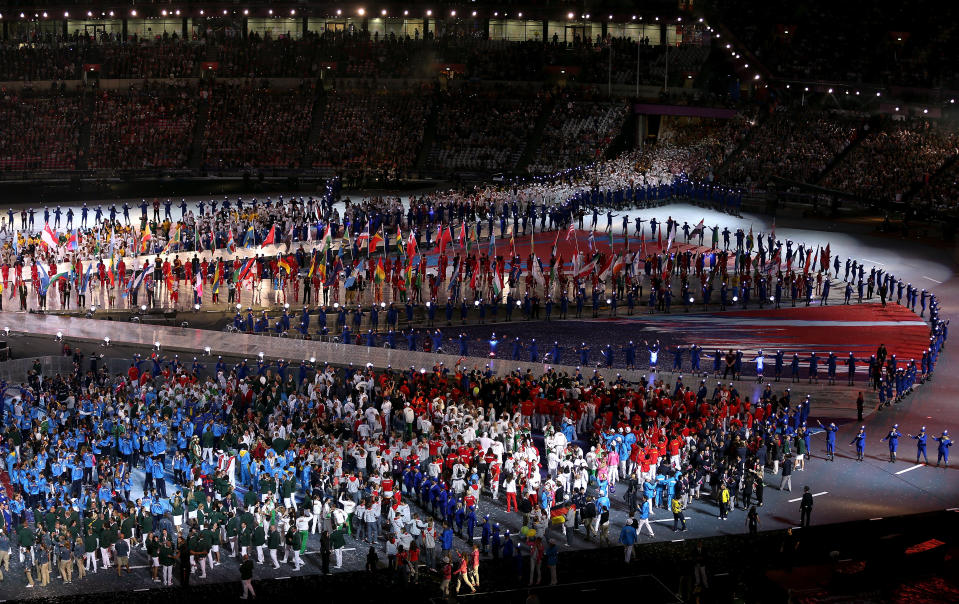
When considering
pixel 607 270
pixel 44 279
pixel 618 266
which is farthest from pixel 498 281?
pixel 44 279

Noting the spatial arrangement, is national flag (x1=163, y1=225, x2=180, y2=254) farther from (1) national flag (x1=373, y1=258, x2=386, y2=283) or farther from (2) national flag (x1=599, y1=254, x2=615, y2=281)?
(2) national flag (x1=599, y1=254, x2=615, y2=281)

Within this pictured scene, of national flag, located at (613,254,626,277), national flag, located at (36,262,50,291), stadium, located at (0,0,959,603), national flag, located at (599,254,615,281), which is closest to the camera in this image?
stadium, located at (0,0,959,603)

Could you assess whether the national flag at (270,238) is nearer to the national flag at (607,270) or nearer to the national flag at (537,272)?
the national flag at (537,272)

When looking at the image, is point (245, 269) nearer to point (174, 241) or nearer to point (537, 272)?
point (174, 241)

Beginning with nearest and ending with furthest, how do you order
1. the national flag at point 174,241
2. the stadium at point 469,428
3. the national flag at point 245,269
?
1. the stadium at point 469,428
2. the national flag at point 245,269
3. the national flag at point 174,241

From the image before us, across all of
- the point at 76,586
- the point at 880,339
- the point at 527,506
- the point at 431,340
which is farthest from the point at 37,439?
the point at 880,339

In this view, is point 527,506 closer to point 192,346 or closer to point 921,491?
point 921,491

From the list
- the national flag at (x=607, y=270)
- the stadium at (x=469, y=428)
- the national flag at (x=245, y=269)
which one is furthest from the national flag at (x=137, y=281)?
the national flag at (x=607, y=270)

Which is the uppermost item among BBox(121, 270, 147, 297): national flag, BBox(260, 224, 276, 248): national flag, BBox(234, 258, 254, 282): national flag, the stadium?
BBox(260, 224, 276, 248): national flag

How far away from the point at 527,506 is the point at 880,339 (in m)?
19.0

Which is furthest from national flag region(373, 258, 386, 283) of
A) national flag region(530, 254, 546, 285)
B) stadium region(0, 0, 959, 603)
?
national flag region(530, 254, 546, 285)

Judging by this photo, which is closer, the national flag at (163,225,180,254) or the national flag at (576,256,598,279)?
the national flag at (576,256,598,279)

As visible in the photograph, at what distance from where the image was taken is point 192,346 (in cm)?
3834

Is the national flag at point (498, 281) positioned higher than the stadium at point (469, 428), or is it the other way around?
the national flag at point (498, 281)
